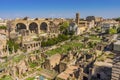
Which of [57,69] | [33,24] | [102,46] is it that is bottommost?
[57,69]

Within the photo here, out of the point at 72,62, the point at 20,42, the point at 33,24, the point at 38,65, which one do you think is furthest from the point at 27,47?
the point at 33,24

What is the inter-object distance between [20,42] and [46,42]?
7162mm

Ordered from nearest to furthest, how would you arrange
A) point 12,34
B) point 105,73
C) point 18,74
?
point 105,73 < point 18,74 < point 12,34

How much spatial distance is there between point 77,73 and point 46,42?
921 inches

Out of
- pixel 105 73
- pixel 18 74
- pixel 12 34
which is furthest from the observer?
pixel 12 34

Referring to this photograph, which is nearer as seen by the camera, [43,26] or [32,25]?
[32,25]

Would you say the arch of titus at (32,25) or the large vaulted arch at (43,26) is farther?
the large vaulted arch at (43,26)

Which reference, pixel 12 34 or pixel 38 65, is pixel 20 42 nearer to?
pixel 12 34

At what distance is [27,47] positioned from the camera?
41.5 m

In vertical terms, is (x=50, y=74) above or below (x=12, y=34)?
below

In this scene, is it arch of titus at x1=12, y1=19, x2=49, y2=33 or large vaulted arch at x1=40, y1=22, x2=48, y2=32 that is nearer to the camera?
arch of titus at x1=12, y1=19, x2=49, y2=33

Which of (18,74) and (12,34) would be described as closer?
(18,74)

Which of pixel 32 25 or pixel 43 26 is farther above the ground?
pixel 32 25

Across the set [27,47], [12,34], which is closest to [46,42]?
[27,47]
